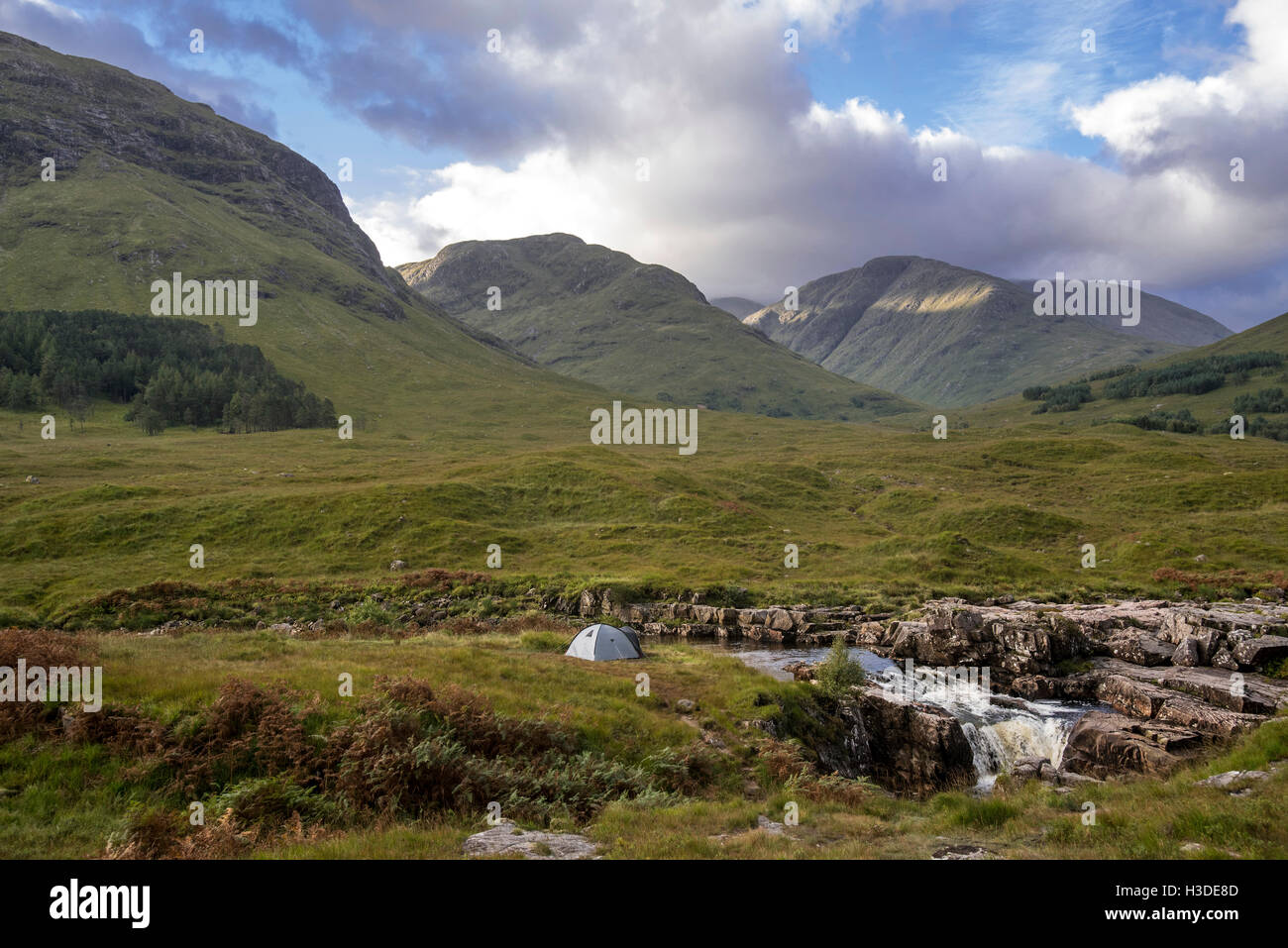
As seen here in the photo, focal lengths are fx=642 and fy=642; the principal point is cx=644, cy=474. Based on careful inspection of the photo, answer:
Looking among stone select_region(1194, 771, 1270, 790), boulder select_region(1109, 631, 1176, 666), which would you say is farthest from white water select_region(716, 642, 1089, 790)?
stone select_region(1194, 771, 1270, 790)

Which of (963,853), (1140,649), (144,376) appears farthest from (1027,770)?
(144,376)

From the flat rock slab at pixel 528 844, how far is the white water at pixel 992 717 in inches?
669

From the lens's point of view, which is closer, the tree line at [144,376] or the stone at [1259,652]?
the stone at [1259,652]

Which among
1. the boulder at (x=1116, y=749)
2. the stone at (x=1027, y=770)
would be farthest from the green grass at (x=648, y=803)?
the boulder at (x=1116, y=749)

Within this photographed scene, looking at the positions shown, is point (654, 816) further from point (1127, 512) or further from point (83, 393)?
point (83, 393)

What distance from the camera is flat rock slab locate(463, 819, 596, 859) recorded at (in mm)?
11789

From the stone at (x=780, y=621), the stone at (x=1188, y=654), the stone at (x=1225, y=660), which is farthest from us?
the stone at (x=780, y=621)

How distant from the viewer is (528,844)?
40.8 ft

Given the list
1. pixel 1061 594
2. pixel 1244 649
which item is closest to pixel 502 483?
pixel 1061 594

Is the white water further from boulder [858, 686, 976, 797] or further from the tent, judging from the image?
the tent

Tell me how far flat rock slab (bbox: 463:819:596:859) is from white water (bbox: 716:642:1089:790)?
16990mm

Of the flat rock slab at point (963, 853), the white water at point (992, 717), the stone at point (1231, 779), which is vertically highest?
the stone at point (1231, 779)

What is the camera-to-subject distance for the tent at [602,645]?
33.2m

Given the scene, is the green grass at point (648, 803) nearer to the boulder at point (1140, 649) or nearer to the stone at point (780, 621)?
the boulder at point (1140, 649)
